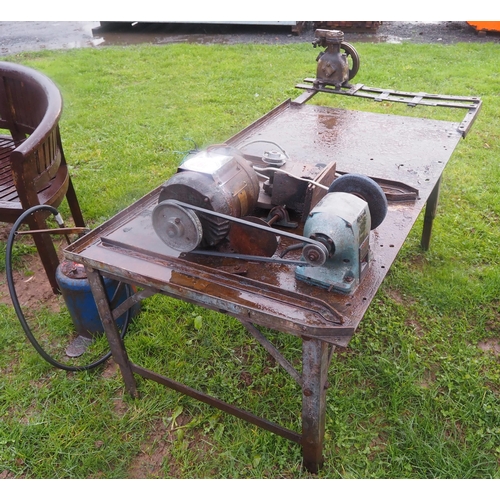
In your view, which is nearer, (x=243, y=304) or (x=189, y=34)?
(x=243, y=304)

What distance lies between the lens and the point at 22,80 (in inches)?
103

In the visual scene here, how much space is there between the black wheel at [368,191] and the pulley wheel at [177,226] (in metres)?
0.47

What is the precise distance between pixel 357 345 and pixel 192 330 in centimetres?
83

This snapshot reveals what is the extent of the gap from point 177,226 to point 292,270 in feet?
1.25

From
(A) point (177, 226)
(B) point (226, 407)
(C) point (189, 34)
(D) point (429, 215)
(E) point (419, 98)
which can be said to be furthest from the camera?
(C) point (189, 34)

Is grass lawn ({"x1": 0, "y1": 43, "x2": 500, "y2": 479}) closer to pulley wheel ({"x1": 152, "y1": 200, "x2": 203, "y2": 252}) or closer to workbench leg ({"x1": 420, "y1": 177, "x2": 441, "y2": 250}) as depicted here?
workbench leg ({"x1": 420, "y1": 177, "x2": 441, "y2": 250})

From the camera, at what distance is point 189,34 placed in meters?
8.00

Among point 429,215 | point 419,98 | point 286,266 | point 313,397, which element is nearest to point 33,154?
point 286,266

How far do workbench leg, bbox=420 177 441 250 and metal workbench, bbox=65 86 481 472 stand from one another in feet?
1.27

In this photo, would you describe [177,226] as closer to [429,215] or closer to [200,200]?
[200,200]

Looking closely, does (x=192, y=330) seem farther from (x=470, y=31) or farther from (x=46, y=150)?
(x=470, y=31)

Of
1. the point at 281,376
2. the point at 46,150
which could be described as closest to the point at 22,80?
the point at 46,150

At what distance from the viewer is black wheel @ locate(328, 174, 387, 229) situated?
149cm

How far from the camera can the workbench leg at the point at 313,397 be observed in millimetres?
1360
